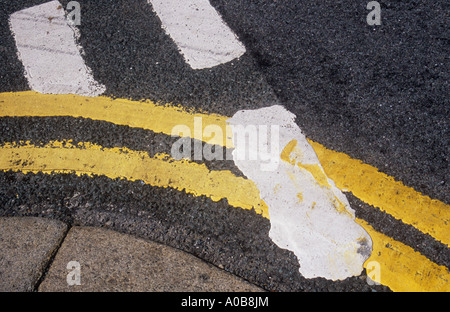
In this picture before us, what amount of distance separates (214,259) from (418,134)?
142 centimetres

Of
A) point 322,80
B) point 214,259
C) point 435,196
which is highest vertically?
point 322,80

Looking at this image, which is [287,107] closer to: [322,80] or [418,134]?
[322,80]

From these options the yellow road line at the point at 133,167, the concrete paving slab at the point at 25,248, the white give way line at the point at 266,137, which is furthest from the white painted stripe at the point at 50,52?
the concrete paving slab at the point at 25,248

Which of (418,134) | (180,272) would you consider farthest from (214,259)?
(418,134)

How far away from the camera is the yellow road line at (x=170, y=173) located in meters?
1.84

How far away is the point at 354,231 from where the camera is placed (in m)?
1.95

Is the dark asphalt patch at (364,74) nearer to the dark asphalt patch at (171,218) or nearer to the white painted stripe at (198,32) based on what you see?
the white painted stripe at (198,32)

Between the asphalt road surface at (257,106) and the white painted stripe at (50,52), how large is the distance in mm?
67

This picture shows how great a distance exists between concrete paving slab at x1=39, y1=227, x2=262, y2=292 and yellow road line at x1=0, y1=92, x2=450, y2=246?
744 millimetres

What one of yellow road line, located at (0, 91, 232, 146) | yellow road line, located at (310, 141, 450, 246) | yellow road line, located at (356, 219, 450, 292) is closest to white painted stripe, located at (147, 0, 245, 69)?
yellow road line, located at (0, 91, 232, 146)

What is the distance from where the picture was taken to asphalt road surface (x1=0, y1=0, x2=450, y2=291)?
1960mm

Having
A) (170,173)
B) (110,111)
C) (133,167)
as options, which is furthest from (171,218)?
(110,111)

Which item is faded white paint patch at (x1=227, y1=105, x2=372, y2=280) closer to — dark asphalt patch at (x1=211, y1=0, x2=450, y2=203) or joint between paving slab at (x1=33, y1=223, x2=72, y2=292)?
dark asphalt patch at (x1=211, y1=0, x2=450, y2=203)

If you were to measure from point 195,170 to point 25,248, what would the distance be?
37.4 inches
